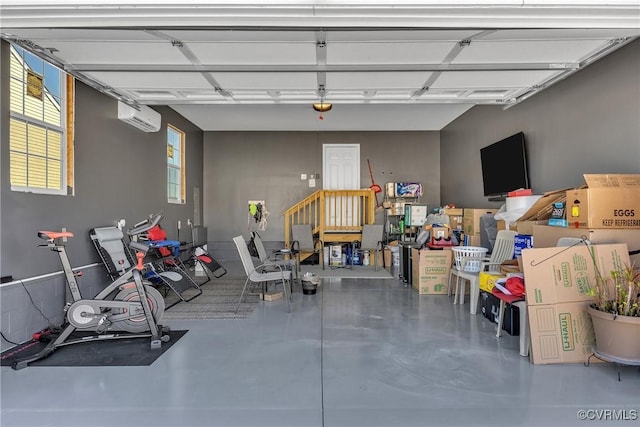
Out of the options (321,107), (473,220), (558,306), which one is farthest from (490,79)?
(321,107)

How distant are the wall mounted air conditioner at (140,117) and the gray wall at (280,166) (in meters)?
3.03

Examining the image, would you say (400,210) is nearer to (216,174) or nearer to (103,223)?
(216,174)

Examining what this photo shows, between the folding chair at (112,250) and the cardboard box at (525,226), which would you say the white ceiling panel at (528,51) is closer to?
the cardboard box at (525,226)

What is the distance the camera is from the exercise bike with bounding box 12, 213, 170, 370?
307 cm

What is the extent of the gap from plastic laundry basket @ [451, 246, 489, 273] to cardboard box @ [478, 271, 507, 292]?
41cm

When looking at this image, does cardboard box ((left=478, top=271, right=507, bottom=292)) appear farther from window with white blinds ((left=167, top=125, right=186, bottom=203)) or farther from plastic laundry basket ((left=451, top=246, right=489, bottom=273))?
window with white blinds ((left=167, top=125, right=186, bottom=203))

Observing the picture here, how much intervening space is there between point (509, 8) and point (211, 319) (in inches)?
151

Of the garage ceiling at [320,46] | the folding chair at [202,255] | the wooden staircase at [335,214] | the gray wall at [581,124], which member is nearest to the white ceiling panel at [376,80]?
the garage ceiling at [320,46]

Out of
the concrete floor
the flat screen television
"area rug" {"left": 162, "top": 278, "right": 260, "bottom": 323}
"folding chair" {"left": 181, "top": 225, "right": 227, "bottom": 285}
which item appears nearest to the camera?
the concrete floor

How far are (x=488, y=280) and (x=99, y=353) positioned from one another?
3.68m

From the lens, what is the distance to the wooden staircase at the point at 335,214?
24.3 ft

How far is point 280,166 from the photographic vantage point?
8.63 m

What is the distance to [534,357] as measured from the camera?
2.77 m

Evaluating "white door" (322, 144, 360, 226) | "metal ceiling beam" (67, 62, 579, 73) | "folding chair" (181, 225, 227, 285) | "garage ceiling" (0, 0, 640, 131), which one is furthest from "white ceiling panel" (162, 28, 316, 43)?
"white door" (322, 144, 360, 226)
